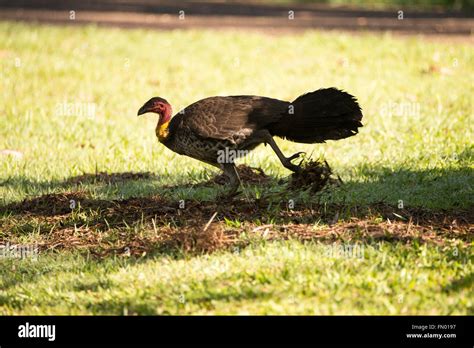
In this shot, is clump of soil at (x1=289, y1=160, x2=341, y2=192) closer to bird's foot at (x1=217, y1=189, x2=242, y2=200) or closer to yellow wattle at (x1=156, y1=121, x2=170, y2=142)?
bird's foot at (x1=217, y1=189, x2=242, y2=200)

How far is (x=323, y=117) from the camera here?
7.62 metres

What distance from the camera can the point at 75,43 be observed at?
17422 millimetres

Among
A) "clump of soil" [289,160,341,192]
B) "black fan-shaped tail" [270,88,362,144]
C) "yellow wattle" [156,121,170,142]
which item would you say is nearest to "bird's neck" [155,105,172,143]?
"yellow wattle" [156,121,170,142]

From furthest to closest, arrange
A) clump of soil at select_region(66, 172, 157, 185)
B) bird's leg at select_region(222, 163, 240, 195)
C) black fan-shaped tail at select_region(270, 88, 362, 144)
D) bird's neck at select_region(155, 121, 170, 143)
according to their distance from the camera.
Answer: clump of soil at select_region(66, 172, 157, 185), bird's neck at select_region(155, 121, 170, 143), bird's leg at select_region(222, 163, 240, 195), black fan-shaped tail at select_region(270, 88, 362, 144)

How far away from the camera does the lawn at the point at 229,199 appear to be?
6.11 m

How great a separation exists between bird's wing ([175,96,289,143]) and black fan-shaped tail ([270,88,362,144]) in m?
0.15

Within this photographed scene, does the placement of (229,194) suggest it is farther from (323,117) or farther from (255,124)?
(323,117)

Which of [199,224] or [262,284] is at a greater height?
[199,224]

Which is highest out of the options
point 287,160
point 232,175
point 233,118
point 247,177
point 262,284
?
point 233,118

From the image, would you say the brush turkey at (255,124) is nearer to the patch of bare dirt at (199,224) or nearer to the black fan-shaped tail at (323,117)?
the black fan-shaped tail at (323,117)

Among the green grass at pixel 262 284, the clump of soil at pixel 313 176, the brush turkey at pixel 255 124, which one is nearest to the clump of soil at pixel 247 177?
the brush turkey at pixel 255 124

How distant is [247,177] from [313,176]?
175 centimetres

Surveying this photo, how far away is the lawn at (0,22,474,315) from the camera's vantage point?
611 cm

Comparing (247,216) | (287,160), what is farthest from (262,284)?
(287,160)
